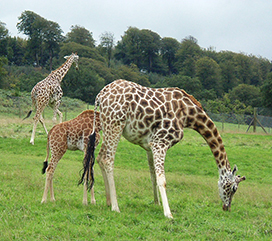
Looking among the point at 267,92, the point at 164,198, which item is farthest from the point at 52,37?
the point at 164,198

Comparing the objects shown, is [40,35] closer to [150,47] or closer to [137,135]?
[150,47]

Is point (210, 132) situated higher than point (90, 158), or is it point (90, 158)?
point (210, 132)

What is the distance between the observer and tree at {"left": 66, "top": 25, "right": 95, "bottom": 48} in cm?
7525

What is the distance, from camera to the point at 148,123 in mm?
7418

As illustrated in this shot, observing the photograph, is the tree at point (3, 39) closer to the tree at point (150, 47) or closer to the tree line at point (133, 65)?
the tree line at point (133, 65)

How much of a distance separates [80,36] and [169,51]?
21542 mm

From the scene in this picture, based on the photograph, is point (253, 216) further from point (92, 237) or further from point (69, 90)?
point (69, 90)

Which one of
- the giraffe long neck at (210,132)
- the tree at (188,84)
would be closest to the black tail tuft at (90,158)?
the giraffe long neck at (210,132)

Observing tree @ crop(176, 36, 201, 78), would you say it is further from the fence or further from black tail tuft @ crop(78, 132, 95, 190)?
black tail tuft @ crop(78, 132, 95, 190)

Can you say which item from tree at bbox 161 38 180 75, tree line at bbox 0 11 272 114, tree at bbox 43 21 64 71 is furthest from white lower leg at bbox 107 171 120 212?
tree at bbox 161 38 180 75

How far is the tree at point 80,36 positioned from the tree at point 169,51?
56.0 feet

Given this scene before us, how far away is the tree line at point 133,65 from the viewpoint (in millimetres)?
53688

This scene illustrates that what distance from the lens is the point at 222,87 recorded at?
225 ft

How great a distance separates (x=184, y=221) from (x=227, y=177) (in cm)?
177
